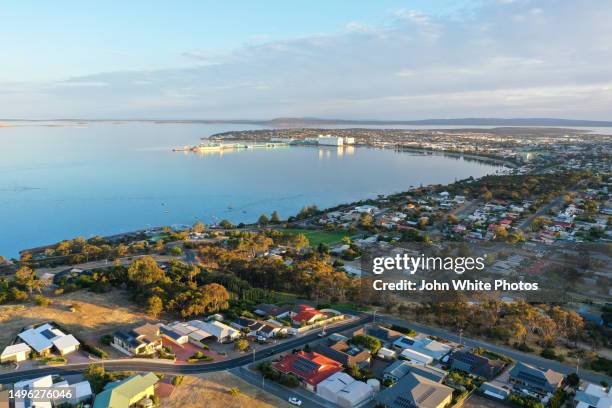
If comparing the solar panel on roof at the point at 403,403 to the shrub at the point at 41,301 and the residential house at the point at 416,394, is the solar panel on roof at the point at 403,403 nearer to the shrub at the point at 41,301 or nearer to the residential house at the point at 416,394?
the residential house at the point at 416,394

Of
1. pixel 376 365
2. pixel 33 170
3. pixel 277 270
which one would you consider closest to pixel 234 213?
pixel 277 270

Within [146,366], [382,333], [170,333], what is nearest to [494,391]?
[382,333]

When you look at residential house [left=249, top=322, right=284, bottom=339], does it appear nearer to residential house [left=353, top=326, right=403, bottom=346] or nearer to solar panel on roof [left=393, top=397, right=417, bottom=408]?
residential house [left=353, top=326, right=403, bottom=346]

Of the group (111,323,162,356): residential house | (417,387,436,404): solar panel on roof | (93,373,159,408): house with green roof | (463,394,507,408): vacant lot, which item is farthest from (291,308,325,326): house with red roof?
(463,394,507,408): vacant lot

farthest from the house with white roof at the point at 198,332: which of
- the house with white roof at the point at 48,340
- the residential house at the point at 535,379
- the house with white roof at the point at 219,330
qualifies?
the residential house at the point at 535,379

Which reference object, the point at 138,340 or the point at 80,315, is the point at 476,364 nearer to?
the point at 138,340
